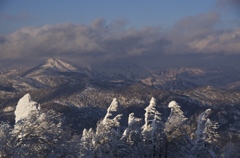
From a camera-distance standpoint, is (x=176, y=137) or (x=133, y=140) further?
(x=133, y=140)

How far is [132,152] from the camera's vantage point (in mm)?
64562

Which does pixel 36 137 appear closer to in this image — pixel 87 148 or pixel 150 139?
pixel 87 148

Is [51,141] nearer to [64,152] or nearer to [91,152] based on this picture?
[64,152]

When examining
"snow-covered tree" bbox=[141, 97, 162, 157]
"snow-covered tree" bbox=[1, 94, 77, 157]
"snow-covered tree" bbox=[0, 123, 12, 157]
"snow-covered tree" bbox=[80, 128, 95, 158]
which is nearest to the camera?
"snow-covered tree" bbox=[0, 123, 12, 157]

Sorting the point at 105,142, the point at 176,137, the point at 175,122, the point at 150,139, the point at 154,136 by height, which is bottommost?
the point at 105,142

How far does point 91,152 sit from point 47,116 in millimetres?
16733

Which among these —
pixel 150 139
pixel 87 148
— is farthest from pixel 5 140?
pixel 150 139

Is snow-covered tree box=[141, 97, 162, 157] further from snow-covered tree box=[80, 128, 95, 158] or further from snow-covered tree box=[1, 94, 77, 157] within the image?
snow-covered tree box=[1, 94, 77, 157]

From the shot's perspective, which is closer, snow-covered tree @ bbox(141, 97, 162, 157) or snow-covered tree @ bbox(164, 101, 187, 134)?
snow-covered tree @ bbox(141, 97, 162, 157)

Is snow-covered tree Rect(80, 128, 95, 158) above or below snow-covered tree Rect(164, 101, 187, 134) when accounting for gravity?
below

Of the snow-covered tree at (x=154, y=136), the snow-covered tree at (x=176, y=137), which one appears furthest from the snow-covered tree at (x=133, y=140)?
the snow-covered tree at (x=176, y=137)

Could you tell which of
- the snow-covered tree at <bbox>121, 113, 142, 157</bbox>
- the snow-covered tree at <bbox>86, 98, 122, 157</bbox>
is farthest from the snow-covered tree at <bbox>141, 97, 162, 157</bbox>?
the snow-covered tree at <bbox>86, 98, 122, 157</bbox>

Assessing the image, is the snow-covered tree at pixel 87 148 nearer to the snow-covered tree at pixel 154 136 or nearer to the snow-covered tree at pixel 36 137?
the snow-covered tree at pixel 36 137

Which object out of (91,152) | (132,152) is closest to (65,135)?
(91,152)
